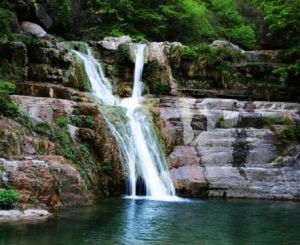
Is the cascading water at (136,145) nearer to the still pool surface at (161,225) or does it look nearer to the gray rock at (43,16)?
the still pool surface at (161,225)

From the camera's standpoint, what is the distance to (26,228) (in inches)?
466

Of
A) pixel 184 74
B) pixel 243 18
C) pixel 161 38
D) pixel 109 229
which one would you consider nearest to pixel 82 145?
pixel 109 229

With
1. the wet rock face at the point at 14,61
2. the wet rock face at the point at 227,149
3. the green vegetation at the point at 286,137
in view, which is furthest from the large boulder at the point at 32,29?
the green vegetation at the point at 286,137

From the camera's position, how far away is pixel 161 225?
515 inches

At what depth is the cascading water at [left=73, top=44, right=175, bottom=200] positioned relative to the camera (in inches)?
789

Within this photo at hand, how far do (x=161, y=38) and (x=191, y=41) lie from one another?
2230 mm

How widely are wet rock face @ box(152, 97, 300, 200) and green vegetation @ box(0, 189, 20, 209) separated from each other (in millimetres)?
8224

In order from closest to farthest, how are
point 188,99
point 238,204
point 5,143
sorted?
point 5,143
point 238,204
point 188,99

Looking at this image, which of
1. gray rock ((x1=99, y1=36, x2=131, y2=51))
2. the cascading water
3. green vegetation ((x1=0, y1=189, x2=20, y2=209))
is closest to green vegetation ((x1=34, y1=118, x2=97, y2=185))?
the cascading water

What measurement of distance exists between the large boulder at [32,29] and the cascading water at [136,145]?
610 cm

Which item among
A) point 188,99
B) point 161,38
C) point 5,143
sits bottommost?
point 5,143

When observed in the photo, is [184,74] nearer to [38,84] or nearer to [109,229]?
[38,84]

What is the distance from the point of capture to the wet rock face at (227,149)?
66.6 feet

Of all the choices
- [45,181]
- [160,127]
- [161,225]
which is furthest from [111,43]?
[161,225]
